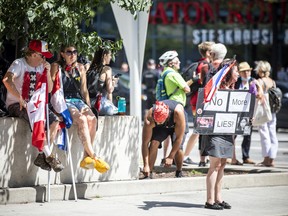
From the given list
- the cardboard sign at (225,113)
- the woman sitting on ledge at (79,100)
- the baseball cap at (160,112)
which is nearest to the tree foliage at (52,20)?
the woman sitting on ledge at (79,100)

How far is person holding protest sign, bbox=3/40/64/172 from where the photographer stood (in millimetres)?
10891

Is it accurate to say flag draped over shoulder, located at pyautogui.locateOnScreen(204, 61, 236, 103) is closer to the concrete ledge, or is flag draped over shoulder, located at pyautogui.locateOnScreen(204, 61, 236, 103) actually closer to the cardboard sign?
the cardboard sign

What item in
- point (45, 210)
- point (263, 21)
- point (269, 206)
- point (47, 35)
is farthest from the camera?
point (263, 21)

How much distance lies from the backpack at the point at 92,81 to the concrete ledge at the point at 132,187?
1.33m

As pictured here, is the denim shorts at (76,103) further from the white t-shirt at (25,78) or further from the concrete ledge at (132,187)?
the concrete ledge at (132,187)

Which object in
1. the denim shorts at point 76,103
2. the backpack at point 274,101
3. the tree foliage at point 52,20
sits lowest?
the denim shorts at point 76,103

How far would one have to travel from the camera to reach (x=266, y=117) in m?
15.3

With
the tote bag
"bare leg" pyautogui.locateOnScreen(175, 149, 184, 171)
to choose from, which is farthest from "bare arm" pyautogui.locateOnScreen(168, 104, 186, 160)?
the tote bag

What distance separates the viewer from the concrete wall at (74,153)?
1102 cm

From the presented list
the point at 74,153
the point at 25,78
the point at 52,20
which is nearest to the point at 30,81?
the point at 25,78

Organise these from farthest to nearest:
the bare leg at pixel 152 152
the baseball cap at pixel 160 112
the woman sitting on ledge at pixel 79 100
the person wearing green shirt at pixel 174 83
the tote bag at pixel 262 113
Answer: the tote bag at pixel 262 113
the person wearing green shirt at pixel 174 83
the bare leg at pixel 152 152
the baseball cap at pixel 160 112
the woman sitting on ledge at pixel 79 100

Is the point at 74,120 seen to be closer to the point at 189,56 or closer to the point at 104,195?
the point at 104,195

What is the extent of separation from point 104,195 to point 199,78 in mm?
3573

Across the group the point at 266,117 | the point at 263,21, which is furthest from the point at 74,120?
the point at 263,21
